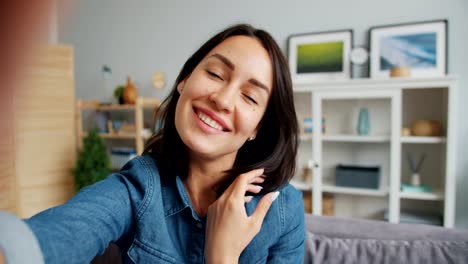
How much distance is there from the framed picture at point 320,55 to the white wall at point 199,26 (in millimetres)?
67

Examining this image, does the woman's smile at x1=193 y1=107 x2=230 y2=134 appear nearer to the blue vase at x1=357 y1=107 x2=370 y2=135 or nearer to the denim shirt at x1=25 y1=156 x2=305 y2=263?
the denim shirt at x1=25 y1=156 x2=305 y2=263

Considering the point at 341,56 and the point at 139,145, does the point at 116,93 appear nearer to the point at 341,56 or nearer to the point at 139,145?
the point at 139,145

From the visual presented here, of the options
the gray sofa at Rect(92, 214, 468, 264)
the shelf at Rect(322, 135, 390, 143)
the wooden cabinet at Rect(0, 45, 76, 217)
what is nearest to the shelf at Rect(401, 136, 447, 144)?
the shelf at Rect(322, 135, 390, 143)

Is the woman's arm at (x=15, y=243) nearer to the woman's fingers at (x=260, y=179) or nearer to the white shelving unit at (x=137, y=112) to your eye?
the woman's fingers at (x=260, y=179)

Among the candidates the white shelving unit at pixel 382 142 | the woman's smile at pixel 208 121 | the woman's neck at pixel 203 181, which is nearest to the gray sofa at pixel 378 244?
the woman's neck at pixel 203 181

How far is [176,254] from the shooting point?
654mm

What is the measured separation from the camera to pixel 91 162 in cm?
247

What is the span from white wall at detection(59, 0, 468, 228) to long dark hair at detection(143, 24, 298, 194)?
4.31 ft

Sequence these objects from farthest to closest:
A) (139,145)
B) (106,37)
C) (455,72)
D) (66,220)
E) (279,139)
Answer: (106,37), (139,145), (455,72), (279,139), (66,220)

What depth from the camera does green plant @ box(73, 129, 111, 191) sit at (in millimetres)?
2439

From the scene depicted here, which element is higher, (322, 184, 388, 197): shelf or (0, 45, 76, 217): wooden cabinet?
(0, 45, 76, 217): wooden cabinet

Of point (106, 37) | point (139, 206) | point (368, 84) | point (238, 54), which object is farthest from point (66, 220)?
point (106, 37)

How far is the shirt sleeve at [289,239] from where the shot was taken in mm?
757

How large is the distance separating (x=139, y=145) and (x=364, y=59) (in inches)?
71.8
